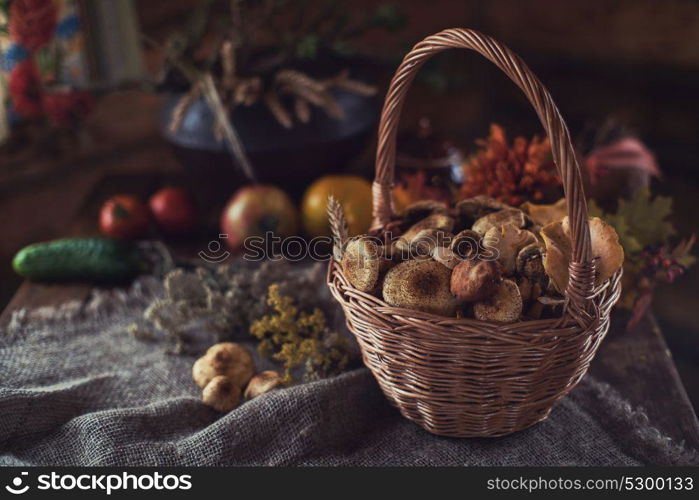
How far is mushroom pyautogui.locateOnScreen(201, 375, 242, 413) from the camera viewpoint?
3.37 feet

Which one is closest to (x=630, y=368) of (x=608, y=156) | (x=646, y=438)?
(x=646, y=438)

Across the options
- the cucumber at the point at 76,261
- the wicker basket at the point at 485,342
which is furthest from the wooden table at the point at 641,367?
the wicker basket at the point at 485,342

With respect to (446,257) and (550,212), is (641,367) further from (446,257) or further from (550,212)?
(446,257)

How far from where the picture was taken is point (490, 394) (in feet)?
2.89

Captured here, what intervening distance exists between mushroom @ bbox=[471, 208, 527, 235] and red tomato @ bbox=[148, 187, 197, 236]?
748 mm

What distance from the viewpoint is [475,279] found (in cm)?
81

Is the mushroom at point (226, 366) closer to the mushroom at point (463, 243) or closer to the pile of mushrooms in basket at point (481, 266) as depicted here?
the pile of mushrooms in basket at point (481, 266)

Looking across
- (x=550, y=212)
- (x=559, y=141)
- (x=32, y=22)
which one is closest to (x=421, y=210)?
(x=550, y=212)

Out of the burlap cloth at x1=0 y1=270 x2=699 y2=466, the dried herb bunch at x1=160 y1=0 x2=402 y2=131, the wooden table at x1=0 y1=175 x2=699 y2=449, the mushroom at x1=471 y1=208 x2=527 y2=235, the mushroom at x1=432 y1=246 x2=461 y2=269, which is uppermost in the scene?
the dried herb bunch at x1=160 y1=0 x2=402 y2=131

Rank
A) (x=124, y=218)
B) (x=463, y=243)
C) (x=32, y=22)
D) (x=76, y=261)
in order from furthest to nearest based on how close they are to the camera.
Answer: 1. (x=32, y=22)
2. (x=124, y=218)
3. (x=76, y=261)
4. (x=463, y=243)

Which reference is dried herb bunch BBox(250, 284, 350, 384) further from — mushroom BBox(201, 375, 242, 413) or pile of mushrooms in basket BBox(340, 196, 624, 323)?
pile of mushrooms in basket BBox(340, 196, 624, 323)

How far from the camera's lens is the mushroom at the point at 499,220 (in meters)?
0.93

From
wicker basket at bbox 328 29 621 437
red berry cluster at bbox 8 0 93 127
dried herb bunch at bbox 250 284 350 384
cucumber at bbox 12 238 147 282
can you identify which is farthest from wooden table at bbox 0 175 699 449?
red berry cluster at bbox 8 0 93 127

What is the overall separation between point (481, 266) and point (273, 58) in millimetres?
898
